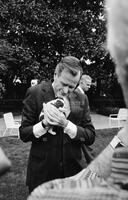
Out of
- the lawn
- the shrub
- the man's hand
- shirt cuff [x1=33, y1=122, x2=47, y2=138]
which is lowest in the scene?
the lawn

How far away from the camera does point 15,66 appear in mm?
17547

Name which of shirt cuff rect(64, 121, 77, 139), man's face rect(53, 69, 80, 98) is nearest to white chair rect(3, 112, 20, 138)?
man's face rect(53, 69, 80, 98)

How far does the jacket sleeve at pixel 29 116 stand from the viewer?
2.97 metres

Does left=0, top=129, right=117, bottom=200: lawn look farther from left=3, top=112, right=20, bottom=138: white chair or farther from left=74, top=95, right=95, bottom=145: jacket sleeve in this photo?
left=74, top=95, right=95, bottom=145: jacket sleeve

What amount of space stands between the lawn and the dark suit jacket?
2.92 m

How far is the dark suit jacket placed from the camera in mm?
2906

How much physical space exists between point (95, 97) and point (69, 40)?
4.98 m

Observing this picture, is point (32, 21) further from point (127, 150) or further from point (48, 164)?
point (127, 150)

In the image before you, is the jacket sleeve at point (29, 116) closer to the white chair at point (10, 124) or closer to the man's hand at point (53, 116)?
the man's hand at point (53, 116)

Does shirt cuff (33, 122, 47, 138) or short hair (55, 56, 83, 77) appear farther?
short hair (55, 56, 83, 77)

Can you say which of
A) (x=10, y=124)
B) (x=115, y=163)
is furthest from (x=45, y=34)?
(x=115, y=163)

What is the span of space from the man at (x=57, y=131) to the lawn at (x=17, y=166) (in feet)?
9.62

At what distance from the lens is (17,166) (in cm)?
753

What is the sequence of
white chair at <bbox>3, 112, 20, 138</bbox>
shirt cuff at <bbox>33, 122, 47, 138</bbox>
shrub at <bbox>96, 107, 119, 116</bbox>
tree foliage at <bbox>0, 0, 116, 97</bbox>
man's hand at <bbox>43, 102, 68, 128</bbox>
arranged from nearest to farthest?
1. man's hand at <bbox>43, 102, 68, 128</bbox>
2. shirt cuff at <bbox>33, 122, 47, 138</bbox>
3. white chair at <bbox>3, 112, 20, 138</bbox>
4. tree foliage at <bbox>0, 0, 116, 97</bbox>
5. shrub at <bbox>96, 107, 119, 116</bbox>
